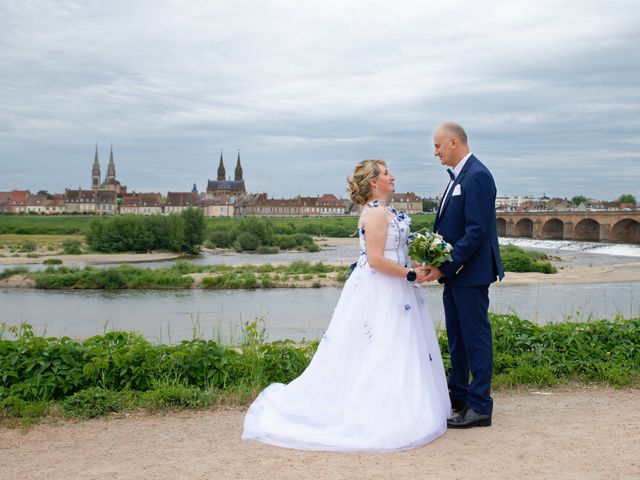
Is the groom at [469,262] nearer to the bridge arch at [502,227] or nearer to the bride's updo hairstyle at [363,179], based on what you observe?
the bride's updo hairstyle at [363,179]

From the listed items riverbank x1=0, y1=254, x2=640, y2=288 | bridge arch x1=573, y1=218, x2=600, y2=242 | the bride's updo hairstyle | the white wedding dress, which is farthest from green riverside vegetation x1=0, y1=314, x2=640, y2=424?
bridge arch x1=573, y1=218, x2=600, y2=242

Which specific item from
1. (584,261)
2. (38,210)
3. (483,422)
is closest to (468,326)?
(483,422)

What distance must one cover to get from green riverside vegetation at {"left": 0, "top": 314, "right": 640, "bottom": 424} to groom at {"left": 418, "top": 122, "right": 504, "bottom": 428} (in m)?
1.17

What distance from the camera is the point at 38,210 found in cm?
14425

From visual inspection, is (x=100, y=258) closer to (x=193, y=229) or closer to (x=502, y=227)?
(x=193, y=229)

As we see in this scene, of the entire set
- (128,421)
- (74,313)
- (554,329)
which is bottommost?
(74,313)

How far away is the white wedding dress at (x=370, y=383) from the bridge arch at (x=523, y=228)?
83.7 m

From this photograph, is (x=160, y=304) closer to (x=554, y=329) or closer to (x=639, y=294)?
(x=639, y=294)

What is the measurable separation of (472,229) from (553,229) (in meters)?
79.1

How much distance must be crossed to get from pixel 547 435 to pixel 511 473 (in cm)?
88

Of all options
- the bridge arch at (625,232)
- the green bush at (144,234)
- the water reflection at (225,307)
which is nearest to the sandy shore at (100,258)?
the green bush at (144,234)

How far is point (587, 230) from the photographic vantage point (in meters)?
73.0

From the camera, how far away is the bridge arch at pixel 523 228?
85.2 m

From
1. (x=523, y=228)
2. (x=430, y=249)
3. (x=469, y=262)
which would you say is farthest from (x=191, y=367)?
(x=523, y=228)
